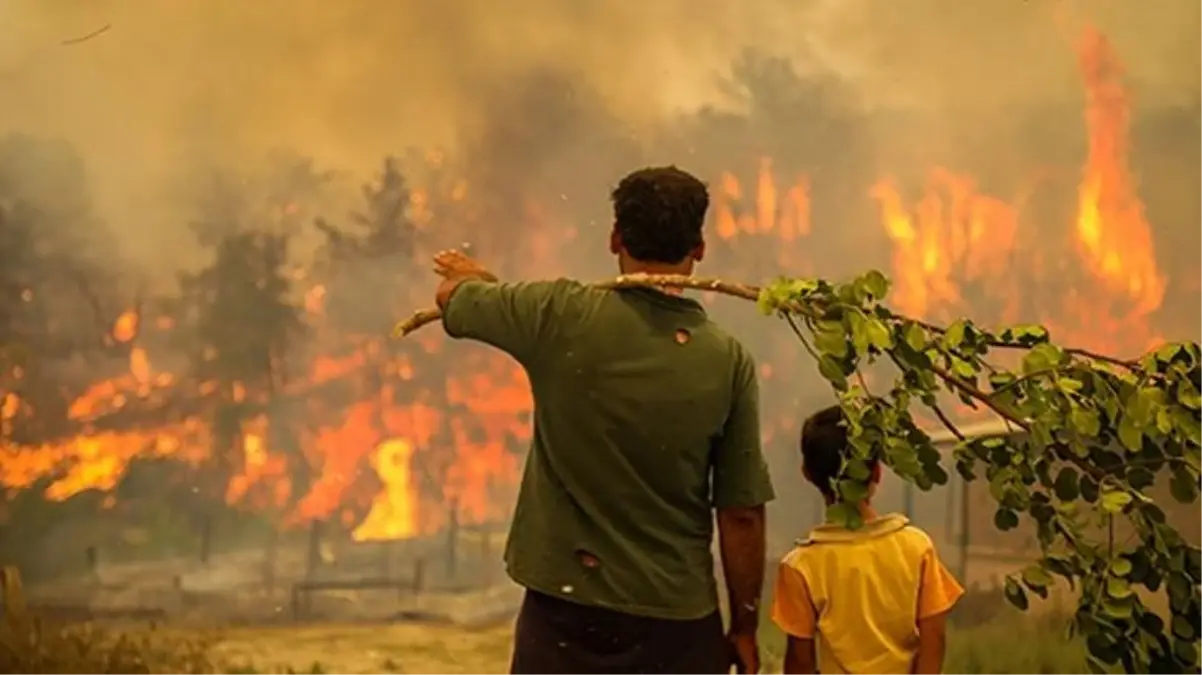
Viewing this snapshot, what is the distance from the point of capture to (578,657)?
1.37 metres

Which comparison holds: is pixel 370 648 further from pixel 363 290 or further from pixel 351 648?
pixel 363 290

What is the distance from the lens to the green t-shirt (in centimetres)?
137

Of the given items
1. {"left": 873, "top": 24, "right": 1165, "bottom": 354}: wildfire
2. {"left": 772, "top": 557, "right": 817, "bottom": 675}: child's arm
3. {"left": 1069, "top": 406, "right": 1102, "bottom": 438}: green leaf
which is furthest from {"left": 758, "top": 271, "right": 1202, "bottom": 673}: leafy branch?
{"left": 873, "top": 24, "right": 1165, "bottom": 354}: wildfire

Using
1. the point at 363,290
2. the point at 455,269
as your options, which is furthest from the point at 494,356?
the point at 455,269

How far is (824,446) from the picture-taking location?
1.58 m

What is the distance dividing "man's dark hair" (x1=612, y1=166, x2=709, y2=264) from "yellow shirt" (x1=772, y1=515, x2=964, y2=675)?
440mm

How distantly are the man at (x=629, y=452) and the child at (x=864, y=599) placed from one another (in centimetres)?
16

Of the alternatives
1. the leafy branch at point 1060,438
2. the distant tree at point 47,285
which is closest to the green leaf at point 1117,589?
the leafy branch at point 1060,438

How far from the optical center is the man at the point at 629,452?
1366 millimetres

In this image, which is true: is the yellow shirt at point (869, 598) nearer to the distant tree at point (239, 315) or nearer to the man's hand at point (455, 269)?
the man's hand at point (455, 269)

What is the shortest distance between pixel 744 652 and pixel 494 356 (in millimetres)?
907

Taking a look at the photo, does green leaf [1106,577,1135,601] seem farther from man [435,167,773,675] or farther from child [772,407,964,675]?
man [435,167,773,675]

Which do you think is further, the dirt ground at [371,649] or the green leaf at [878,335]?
the dirt ground at [371,649]

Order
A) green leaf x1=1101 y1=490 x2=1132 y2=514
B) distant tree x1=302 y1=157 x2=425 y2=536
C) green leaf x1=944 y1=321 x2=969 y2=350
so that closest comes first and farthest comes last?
green leaf x1=1101 y1=490 x2=1132 y2=514 → green leaf x1=944 y1=321 x2=969 y2=350 → distant tree x1=302 y1=157 x2=425 y2=536
